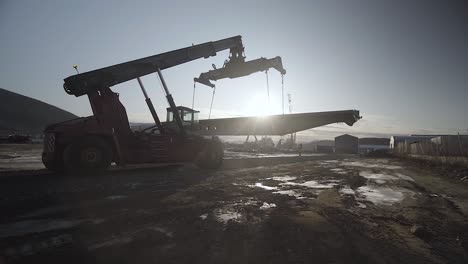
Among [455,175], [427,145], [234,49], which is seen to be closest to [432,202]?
[455,175]

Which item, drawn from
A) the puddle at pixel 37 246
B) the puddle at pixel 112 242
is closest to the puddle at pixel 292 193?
the puddle at pixel 112 242

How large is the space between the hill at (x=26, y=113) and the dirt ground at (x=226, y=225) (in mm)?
102067

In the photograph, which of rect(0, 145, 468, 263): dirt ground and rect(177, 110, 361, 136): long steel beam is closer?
rect(0, 145, 468, 263): dirt ground

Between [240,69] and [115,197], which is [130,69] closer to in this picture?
[115,197]

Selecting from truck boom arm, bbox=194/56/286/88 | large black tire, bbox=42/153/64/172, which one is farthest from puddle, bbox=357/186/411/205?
truck boom arm, bbox=194/56/286/88

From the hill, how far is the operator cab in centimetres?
9629

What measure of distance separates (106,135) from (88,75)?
2.12m

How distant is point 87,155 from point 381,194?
7.81m

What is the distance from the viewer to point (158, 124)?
939cm

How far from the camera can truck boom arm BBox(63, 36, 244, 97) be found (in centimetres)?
828

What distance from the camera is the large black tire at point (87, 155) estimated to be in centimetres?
729

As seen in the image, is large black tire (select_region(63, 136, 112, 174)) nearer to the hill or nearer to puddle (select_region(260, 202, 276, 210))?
puddle (select_region(260, 202, 276, 210))

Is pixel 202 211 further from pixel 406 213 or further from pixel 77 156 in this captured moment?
pixel 77 156

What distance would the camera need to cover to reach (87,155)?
7.49m
